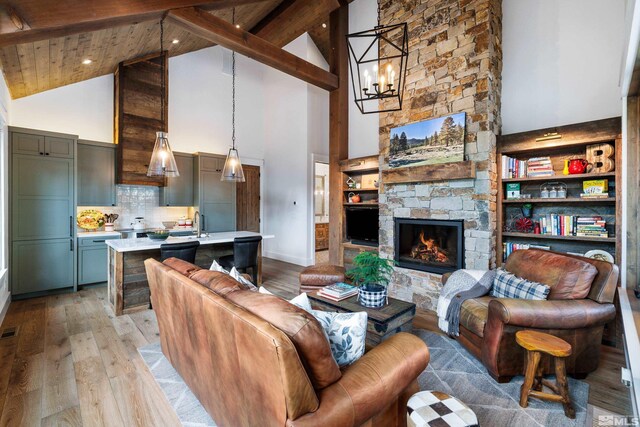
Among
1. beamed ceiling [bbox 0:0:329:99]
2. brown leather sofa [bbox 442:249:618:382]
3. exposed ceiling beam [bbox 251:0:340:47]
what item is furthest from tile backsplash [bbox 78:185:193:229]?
brown leather sofa [bbox 442:249:618:382]

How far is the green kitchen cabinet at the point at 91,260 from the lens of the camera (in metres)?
4.58

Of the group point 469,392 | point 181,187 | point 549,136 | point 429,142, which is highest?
point 429,142

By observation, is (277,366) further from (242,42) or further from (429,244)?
(242,42)

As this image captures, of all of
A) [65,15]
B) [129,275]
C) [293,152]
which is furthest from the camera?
[293,152]

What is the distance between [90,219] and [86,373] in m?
3.48

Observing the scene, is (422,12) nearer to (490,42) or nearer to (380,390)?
(490,42)

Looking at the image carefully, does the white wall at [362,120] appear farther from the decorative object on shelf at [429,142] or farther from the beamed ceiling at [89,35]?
the decorative object on shelf at [429,142]

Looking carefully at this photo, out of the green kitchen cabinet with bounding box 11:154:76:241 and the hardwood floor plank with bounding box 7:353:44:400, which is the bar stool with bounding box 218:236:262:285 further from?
the green kitchen cabinet with bounding box 11:154:76:241

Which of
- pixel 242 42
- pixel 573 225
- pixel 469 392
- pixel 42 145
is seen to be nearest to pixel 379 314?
pixel 469 392

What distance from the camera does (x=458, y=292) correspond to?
9.80ft

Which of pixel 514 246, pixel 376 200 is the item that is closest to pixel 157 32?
pixel 376 200

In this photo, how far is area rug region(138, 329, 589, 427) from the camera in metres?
1.93

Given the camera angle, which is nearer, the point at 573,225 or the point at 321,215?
the point at 573,225

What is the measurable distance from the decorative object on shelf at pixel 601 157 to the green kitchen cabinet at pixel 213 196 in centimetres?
577
